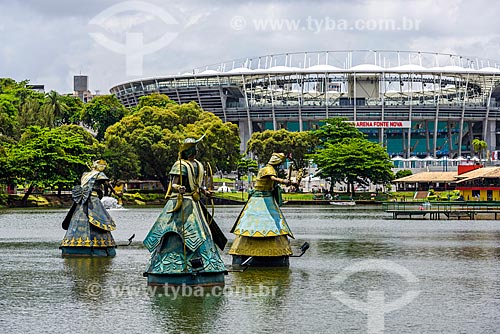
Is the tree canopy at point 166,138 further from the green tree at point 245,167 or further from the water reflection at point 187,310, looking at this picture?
the water reflection at point 187,310

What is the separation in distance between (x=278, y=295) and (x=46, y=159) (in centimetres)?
6810

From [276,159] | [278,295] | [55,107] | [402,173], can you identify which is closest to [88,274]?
[276,159]

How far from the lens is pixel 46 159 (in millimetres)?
90875

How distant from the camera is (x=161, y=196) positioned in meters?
102

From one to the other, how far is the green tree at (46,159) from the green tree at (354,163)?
25.9 m

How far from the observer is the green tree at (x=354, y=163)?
348ft

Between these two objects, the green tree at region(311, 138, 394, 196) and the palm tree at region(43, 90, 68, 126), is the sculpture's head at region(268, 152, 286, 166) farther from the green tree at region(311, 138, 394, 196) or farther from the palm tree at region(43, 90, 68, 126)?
the palm tree at region(43, 90, 68, 126)

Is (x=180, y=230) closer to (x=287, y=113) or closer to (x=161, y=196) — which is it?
(x=161, y=196)

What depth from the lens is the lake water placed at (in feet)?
71.2

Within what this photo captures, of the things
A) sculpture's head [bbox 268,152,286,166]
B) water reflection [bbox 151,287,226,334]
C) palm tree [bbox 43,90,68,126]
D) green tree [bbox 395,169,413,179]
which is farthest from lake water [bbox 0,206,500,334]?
green tree [bbox 395,169,413,179]

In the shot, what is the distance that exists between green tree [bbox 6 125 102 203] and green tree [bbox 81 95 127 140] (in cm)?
4274

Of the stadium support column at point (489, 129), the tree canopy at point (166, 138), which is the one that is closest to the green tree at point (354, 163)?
the tree canopy at point (166, 138)

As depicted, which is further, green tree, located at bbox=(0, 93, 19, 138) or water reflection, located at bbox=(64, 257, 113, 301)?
green tree, located at bbox=(0, 93, 19, 138)

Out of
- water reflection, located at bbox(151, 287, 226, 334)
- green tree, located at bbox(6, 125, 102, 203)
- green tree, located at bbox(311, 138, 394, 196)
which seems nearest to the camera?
water reflection, located at bbox(151, 287, 226, 334)
